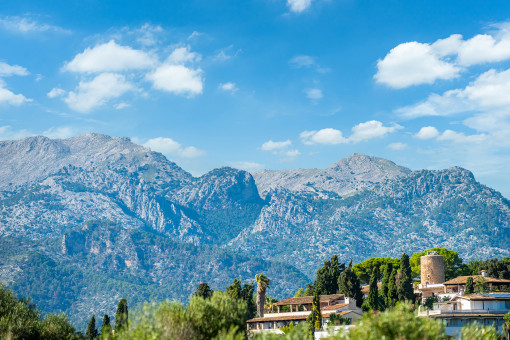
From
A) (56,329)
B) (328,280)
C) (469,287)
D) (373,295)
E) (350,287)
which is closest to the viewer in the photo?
(56,329)

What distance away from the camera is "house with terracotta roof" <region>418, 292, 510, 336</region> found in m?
103

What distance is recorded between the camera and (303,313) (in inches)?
4806

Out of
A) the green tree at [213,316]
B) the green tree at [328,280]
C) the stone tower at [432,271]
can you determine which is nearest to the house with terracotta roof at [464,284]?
the stone tower at [432,271]

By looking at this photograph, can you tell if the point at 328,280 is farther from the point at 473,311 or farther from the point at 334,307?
the point at 473,311

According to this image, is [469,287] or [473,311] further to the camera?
[469,287]

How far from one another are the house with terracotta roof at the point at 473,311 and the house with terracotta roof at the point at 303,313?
13.4 m

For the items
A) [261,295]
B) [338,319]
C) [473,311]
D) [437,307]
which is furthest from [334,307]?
[473,311]

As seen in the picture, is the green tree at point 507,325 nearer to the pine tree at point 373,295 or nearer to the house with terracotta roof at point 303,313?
the house with terracotta roof at point 303,313

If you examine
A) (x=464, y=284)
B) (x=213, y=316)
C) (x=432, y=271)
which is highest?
(x=432, y=271)

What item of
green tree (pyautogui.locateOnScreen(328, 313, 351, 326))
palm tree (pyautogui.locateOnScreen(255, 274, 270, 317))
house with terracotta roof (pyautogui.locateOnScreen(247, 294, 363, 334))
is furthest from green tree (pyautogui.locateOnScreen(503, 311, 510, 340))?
palm tree (pyautogui.locateOnScreen(255, 274, 270, 317))

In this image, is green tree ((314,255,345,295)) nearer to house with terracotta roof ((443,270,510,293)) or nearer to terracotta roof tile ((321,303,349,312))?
terracotta roof tile ((321,303,349,312))

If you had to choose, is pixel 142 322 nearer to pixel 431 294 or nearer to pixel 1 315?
pixel 1 315

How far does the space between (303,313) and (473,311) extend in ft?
96.5

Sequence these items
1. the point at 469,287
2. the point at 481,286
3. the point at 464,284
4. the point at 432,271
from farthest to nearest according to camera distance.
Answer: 1. the point at 432,271
2. the point at 464,284
3. the point at 469,287
4. the point at 481,286
